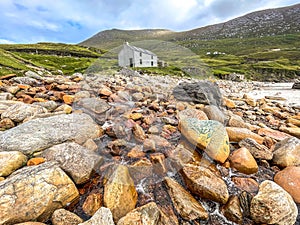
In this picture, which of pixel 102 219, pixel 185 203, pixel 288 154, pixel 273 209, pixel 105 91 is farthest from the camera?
pixel 105 91

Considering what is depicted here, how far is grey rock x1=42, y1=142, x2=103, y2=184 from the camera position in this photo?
123 inches

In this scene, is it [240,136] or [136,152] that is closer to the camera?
[136,152]

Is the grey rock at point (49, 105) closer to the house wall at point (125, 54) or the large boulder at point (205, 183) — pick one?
the house wall at point (125, 54)

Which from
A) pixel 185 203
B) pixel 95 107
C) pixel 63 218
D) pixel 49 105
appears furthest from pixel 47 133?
pixel 185 203

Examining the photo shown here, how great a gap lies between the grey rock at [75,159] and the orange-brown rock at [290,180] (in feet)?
11.6

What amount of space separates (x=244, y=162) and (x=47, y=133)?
13.8 feet

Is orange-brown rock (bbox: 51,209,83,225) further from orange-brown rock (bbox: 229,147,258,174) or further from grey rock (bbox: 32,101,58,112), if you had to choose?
grey rock (bbox: 32,101,58,112)

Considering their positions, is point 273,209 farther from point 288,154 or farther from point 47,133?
point 47,133

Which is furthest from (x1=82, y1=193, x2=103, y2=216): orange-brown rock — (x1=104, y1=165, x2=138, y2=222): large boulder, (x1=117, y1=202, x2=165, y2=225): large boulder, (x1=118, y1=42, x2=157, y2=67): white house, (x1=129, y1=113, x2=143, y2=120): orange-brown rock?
(x1=118, y1=42, x2=157, y2=67): white house

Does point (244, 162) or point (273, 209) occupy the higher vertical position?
point (244, 162)

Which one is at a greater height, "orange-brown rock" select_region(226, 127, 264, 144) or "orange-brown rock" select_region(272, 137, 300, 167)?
"orange-brown rock" select_region(226, 127, 264, 144)

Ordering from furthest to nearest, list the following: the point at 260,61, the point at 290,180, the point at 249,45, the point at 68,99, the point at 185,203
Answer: the point at 249,45 < the point at 260,61 < the point at 68,99 < the point at 290,180 < the point at 185,203

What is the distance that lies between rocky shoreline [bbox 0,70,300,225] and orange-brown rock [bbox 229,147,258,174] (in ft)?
0.07

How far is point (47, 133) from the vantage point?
12.5 ft
